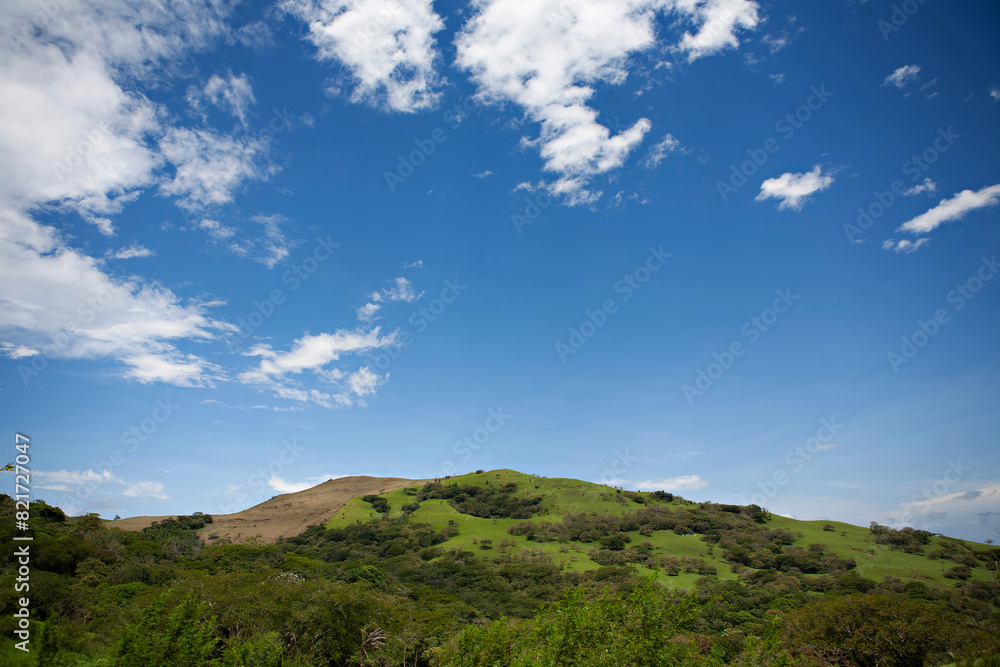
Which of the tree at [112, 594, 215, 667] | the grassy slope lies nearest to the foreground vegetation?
the tree at [112, 594, 215, 667]

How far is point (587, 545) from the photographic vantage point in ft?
322

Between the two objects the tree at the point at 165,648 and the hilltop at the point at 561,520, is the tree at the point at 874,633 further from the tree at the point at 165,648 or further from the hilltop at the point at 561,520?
the hilltop at the point at 561,520

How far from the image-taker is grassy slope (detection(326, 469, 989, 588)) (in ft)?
245

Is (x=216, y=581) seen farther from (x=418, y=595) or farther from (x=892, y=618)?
(x=892, y=618)

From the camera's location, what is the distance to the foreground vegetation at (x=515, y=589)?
46.0 feet

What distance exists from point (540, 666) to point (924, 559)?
98241 mm

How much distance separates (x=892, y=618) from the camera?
32656mm

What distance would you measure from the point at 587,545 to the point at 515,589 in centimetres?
2799

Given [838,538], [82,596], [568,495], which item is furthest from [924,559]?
[82,596]

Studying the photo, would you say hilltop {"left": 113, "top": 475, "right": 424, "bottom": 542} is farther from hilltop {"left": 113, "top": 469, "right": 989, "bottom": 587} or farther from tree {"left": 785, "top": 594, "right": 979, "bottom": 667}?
tree {"left": 785, "top": 594, "right": 979, "bottom": 667}

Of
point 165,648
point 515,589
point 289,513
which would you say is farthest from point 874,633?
point 289,513

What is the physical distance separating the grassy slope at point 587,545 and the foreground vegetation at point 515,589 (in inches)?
24.2

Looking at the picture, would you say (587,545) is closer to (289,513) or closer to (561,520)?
(561,520)

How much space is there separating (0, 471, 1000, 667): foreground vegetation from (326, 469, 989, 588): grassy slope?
0.62m
